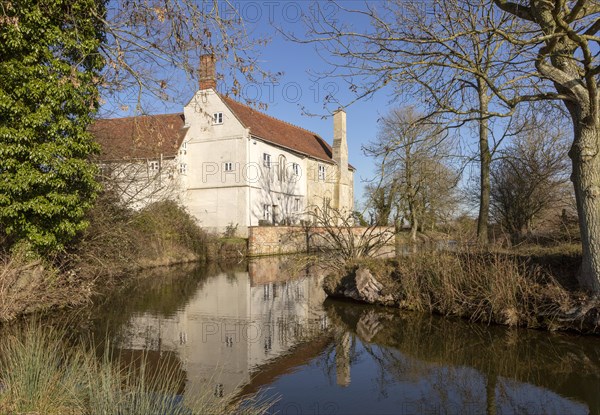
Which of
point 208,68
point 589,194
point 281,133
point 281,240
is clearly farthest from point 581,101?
point 281,133

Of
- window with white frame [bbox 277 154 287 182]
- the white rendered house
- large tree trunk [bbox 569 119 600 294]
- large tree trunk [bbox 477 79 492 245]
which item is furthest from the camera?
window with white frame [bbox 277 154 287 182]

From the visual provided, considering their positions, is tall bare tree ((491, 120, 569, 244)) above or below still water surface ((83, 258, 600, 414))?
above

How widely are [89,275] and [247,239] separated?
639 inches

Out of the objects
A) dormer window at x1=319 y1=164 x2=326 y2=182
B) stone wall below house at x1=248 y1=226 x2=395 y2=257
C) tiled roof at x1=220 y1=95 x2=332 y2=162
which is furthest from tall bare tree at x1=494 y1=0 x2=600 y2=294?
dormer window at x1=319 y1=164 x2=326 y2=182

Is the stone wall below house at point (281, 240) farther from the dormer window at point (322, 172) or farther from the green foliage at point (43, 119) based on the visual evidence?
the green foliage at point (43, 119)

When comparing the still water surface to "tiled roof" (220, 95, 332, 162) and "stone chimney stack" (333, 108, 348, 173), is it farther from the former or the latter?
"stone chimney stack" (333, 108, 348, 173)

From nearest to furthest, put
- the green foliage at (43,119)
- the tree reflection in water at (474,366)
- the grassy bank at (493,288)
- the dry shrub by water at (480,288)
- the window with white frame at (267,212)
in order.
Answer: the tree reflection in water at (474,366)
the grassy bank at (493,288)
the dry shrub by water at (480,288)
the green foliage at (43,119)
the window with white frame at (267,212)

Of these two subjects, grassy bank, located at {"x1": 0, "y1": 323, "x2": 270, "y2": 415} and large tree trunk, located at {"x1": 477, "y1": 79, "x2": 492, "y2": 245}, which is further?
large tree trunk, located at {"x1": 477, "y1": 79, "x2": 492, "y2": 245}

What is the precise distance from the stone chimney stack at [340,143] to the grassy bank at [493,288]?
103 ft

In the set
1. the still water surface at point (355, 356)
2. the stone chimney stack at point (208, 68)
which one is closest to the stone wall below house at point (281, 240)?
the still water surface at point (355, 356)

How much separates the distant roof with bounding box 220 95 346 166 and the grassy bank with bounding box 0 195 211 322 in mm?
9094

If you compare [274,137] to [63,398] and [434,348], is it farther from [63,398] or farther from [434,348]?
[63,398]

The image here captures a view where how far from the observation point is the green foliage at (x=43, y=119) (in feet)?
34.0

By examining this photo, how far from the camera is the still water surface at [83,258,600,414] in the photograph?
637 cm
